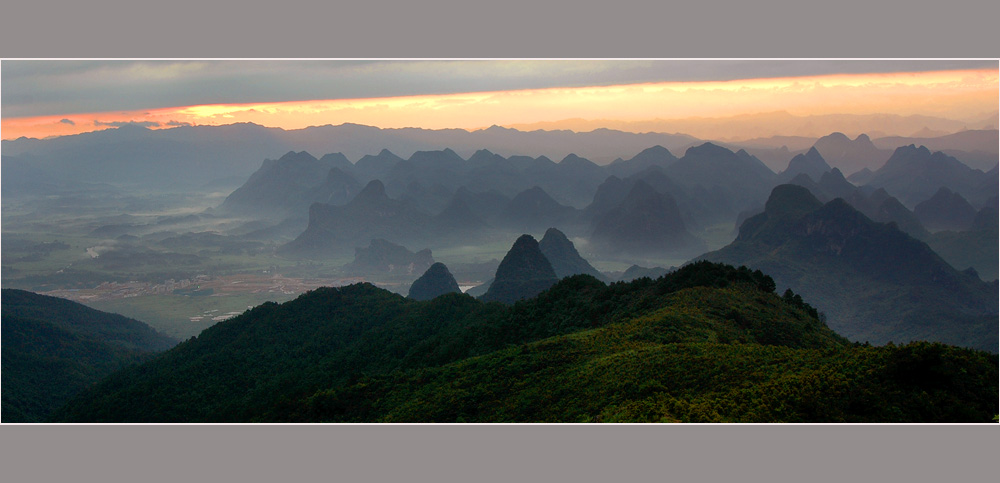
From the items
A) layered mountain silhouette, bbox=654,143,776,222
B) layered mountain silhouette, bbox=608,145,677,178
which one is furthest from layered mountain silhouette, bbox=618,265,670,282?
layered mountain silhouette, bbox=654,143,776,222

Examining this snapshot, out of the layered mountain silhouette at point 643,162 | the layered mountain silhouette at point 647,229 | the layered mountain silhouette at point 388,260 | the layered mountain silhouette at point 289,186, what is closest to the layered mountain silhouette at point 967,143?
the layered mountain silhouette at point 647,229

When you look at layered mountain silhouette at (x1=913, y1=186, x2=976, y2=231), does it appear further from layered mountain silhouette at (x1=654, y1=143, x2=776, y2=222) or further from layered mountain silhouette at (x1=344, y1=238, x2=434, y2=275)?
layered mountain silhouette at (x1=344, y1=238, x2=434, y2=275)

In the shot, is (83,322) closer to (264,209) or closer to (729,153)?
(264,209)

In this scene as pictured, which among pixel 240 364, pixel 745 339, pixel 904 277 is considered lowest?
pixel 904 277

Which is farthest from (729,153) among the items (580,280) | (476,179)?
(580,280)

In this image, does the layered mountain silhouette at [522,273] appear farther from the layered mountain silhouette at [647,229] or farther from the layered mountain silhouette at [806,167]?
the layered mountain silhouette at [806,167]
